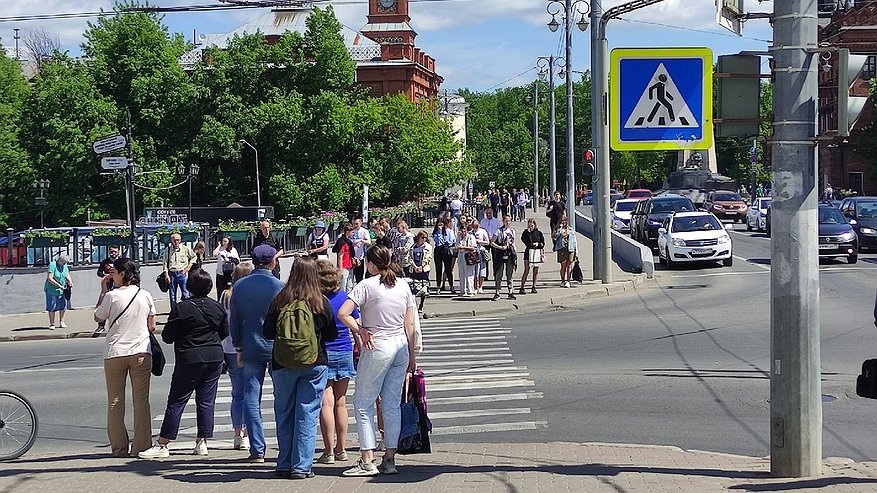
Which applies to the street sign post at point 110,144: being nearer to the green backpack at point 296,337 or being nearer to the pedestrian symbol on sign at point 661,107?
the pedestrian symbol on sign at point 661,107

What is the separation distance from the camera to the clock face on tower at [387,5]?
96625 millimetres

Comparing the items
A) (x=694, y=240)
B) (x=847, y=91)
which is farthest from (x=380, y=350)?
(x=694, y=240)

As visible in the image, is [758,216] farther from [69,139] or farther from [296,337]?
[296,337]

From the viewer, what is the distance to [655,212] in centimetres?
3916

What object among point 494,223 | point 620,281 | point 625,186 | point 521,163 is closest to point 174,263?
point 494,223

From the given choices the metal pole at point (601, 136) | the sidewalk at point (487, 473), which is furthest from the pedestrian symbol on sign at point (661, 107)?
the metal pole at point (601, 136)

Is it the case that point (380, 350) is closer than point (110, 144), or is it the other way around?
point (380, 350)

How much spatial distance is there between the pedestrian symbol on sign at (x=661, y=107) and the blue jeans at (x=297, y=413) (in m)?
6.06

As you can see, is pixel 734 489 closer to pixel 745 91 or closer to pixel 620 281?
pixel 745 91

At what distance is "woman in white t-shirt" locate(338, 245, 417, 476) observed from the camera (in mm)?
8398

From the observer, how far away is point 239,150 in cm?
6569

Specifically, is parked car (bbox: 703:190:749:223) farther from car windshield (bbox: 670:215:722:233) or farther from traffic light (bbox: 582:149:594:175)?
traffic light (bbox: 582:149:594:175)

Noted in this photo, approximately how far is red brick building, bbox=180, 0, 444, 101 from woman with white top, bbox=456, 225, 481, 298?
63.7 m

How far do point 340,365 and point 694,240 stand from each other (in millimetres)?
24015
